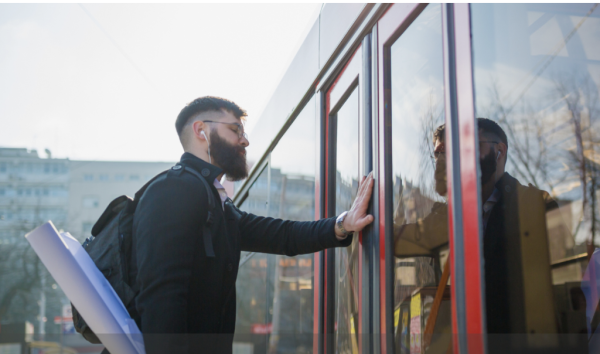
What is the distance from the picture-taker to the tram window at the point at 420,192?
1.38 m

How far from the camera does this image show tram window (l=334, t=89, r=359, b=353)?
1.96m

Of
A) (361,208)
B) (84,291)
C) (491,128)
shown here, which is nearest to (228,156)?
(361,208)

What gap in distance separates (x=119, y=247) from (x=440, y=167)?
46.8 inches

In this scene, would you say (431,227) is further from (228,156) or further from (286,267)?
(286,267)

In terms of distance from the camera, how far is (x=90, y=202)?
35.0 metres

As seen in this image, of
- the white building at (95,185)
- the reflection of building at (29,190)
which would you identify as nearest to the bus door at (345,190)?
the reflection of building at (29,190)

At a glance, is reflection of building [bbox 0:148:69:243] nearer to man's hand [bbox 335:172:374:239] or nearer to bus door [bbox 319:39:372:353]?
bus door [bbox 319:39:372:353]

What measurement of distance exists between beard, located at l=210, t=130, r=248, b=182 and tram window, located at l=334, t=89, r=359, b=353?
0.44 meters

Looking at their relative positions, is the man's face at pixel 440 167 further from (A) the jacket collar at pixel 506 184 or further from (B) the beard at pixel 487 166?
(A) the jacket collar at pixel 506 184

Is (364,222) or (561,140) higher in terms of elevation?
(561,140)

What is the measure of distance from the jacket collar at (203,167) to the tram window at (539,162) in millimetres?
1130

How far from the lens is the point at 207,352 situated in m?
1.91

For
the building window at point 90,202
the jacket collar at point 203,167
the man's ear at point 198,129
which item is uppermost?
the building window at point 90,202

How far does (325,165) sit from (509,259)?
43.3 inches
